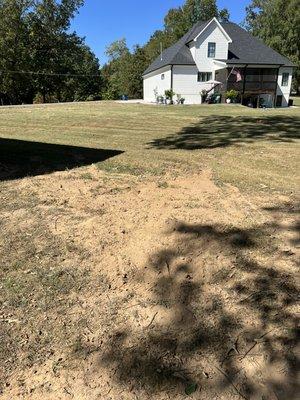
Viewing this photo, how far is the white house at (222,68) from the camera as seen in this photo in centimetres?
3128

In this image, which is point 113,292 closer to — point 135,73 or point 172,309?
point 172,309

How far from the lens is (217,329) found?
2895mm

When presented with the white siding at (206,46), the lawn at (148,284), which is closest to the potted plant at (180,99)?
the white siding at (206,46)

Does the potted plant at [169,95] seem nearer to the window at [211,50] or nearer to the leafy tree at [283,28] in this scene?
the window at [211,50]

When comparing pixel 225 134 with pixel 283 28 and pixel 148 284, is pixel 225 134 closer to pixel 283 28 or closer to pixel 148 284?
pixel 148 284

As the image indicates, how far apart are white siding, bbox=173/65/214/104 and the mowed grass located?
1724 centimetres

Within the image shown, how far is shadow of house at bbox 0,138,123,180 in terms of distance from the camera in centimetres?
656

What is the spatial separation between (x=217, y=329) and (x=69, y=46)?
50192 mm

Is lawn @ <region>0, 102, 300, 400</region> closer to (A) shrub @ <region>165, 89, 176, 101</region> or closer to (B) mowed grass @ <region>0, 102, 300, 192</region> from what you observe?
(B) mowed grass @ <region>0, 102, 300, 192</region>

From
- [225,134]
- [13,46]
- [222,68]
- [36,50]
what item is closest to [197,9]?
[36,50]

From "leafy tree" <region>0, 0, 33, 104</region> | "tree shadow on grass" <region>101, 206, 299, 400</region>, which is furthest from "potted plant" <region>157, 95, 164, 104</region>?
"tree shadow on grass" <region>101, 206, 299, 400</region>

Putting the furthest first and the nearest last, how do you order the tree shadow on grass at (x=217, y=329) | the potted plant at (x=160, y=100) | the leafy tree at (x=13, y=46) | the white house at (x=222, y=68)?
the leafy tree at (x=13, y=46) < the potted plant at (x=160, y=100) < the white house at (x=222, y=68) < the tree shadow on grass at (x=217, y=329)

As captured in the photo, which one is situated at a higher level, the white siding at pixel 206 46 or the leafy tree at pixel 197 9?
the leafy tree at pixel 197 9

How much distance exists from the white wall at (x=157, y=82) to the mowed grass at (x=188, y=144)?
18479 mm
